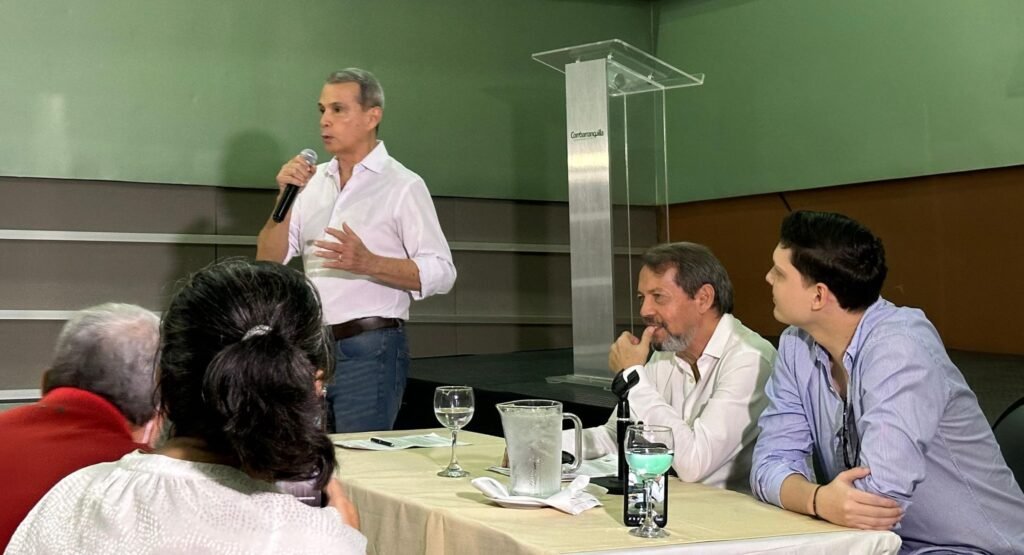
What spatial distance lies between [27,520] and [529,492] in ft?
2.73

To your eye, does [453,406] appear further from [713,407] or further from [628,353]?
[713,407]

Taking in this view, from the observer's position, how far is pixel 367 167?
340 cm

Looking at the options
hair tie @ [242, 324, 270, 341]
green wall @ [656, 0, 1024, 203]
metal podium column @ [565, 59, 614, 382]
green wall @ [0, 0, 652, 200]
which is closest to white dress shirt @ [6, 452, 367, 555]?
hair tie @ [242, 324, 270, 341]

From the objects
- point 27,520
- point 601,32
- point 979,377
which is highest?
point 601,32

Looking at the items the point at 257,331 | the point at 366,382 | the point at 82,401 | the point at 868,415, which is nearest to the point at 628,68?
the point at 366,382

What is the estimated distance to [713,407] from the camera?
7.41 feet

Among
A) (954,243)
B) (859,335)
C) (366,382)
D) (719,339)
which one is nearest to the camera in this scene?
(859,335)

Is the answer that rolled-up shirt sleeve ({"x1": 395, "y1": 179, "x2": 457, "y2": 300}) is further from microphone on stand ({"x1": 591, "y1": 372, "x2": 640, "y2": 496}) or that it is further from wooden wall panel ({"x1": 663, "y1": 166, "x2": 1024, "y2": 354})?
wooden wall panel ({"x1": 663, "y1": 166, "x2": 1024, "y2": 354})

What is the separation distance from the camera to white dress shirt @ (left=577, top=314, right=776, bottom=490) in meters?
2.14

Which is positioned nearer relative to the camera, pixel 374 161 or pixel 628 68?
pixel 374 161

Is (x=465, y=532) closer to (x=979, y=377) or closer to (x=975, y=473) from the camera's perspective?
(x=975, y=473)

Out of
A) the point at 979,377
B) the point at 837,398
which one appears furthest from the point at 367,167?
the point at 979,377

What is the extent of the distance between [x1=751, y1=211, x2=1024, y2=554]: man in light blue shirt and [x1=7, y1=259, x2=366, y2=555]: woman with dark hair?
96 centimetres

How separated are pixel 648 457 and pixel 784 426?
574 mm
